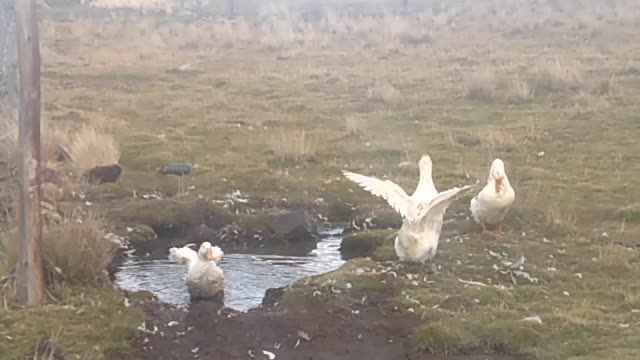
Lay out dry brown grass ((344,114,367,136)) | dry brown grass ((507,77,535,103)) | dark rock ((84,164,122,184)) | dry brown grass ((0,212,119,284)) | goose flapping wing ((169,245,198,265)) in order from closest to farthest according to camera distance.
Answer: dry brown grass ((0,212,119,284)), goose flapping wing ((169,245,198,265)), dark rock ((84,164,122,184)), dry brown grass ((344,114,367,136)), dry brown grass ((507,77,535,103))

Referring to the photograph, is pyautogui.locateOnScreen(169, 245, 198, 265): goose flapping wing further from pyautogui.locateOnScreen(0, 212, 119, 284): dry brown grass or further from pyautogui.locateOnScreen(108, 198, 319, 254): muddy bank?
pyautogui.locateOnScreen(108, 198, 319, 254): muddy bank

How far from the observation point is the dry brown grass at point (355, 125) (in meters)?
17.7

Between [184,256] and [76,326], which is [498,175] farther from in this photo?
[76,326]

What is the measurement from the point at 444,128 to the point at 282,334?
34.0ft

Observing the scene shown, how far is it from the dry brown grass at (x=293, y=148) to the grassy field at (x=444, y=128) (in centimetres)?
3

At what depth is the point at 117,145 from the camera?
1580 cm

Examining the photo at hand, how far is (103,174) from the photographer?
1413 cm

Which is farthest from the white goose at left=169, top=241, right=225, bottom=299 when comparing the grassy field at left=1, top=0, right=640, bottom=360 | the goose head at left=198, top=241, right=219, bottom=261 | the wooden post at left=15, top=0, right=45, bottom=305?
the grassy field at left=1, top=0, right=640, bottom=360

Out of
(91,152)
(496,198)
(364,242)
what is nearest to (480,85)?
(91,152)

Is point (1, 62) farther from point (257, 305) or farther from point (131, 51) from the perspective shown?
point (131, 51)

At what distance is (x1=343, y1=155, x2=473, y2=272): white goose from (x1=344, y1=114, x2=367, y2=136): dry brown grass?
7944 mm

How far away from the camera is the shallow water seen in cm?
973

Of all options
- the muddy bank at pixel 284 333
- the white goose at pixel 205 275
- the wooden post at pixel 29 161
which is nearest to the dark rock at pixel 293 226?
the white goose at pixel 205 275

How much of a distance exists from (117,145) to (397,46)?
1810 cm
